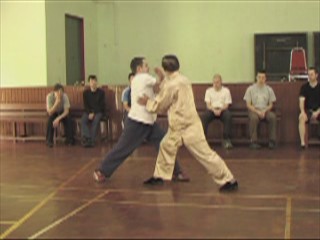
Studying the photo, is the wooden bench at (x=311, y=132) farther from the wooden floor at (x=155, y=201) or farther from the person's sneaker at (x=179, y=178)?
the person's sneaker at (x=179, y=178)

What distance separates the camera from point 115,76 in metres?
18.0

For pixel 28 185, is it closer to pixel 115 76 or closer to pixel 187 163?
pixel 187 163

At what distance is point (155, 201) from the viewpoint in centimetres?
697

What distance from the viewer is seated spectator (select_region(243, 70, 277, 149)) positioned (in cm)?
1176

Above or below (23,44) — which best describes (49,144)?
below

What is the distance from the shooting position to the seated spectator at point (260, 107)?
11.8m

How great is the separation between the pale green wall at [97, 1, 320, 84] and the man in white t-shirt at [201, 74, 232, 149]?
535 centimetres

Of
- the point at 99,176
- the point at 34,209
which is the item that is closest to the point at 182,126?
the point at 99,176

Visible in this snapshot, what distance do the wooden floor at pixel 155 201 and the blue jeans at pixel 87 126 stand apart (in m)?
1.89

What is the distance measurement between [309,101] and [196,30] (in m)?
6.51

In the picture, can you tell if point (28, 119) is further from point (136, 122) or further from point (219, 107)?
point (136, 122)

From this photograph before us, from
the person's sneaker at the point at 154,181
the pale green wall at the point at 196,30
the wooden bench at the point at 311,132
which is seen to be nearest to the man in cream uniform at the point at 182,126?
the person's sneaker at the point at 154,181

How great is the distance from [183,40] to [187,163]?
8.37 meters

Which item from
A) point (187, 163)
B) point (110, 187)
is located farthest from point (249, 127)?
point (110, 187)
